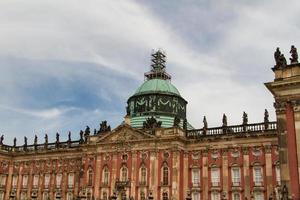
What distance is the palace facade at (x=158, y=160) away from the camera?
52.9 metres

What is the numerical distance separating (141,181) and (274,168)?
685 inches

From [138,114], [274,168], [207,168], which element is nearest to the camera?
[274,168]

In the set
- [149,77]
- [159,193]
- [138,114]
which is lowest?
[159,193]

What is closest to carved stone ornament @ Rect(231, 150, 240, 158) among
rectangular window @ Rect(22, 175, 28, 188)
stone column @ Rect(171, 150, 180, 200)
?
stone column @ Rect(171, 150, 180, 200)

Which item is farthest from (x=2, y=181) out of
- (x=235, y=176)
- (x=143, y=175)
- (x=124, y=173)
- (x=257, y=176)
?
(x=257, y=176)

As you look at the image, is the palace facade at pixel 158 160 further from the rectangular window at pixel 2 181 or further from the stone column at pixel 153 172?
the rectangular window at pixel 2 181

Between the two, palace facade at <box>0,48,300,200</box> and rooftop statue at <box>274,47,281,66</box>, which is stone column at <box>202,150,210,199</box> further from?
rooftop statue at <box>274,47,281,66</box>

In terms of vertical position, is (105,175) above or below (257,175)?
above

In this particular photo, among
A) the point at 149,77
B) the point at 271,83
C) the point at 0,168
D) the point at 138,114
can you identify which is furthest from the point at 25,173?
the point at 271,83

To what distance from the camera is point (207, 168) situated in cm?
5572

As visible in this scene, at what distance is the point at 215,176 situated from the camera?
55.0 metres

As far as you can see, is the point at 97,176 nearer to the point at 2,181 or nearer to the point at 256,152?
the point at 2,181

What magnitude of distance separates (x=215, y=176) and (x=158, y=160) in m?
7.82

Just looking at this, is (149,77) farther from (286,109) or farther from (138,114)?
(286,109)
